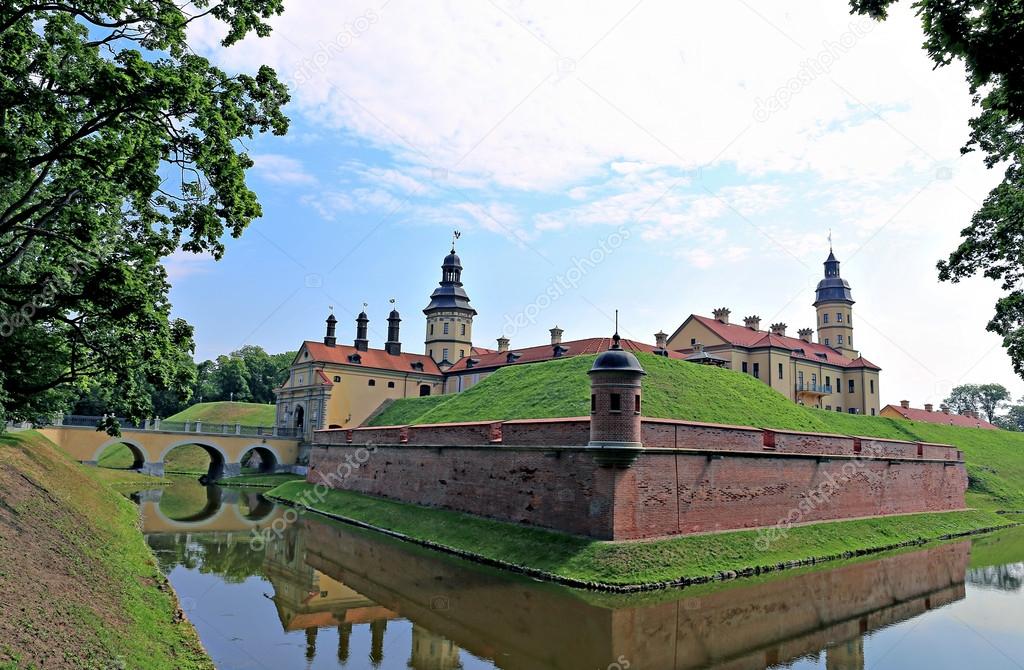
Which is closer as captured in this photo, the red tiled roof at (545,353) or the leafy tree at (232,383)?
the red tiled roof at (545,353)

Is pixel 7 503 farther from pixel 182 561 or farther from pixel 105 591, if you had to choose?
pixel 182 561

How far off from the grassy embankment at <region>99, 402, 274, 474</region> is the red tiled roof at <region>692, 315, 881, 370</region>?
146 feet

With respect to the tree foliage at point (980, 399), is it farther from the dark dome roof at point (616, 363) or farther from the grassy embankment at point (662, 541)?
the dark dome roof at point (616, 363)

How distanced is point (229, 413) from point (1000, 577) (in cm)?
7048

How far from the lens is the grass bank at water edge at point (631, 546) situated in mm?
17656

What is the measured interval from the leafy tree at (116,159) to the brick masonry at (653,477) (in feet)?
36.2

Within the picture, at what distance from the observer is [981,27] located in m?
8.64

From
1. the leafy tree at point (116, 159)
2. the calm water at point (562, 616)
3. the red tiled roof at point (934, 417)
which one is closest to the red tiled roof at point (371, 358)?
the calm water at point (562, 616)

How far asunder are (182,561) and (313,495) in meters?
16.4

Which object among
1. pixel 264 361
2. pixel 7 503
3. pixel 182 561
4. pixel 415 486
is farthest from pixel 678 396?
pixel 264 361

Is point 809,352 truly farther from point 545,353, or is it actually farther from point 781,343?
point 545,353

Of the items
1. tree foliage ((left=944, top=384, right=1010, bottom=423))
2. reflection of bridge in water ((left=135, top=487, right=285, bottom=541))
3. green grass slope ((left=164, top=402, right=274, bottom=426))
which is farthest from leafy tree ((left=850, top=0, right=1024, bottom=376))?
tree foliage ((left=944, top=384, right=1010, bottom=423))

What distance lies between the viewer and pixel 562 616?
14703mm

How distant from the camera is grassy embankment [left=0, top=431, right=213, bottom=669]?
8.24 meters
